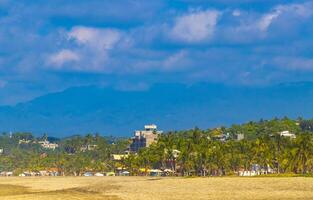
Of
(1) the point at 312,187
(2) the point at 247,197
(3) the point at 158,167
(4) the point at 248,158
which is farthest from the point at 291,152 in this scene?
(2) the point at 247,197

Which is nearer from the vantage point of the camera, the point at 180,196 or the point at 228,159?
the point at 180,196

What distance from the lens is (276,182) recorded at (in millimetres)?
76750

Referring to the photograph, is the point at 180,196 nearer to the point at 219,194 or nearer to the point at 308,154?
the point at 219,194

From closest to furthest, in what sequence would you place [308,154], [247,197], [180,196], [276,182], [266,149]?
1. [247,197]
2. [180,196]
3. [276,182]
4. [308,154]
5. [266,149]

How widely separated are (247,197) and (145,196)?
10916 millimetres

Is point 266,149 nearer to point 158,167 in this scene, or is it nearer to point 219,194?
point 158,167

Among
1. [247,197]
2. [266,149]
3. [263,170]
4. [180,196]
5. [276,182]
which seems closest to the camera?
[247,197]

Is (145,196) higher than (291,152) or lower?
lower

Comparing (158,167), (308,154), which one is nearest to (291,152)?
(308,154)

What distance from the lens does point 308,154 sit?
136 metres

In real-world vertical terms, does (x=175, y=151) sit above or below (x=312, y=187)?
above

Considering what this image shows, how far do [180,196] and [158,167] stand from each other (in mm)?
120158

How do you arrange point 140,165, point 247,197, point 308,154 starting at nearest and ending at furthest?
point 247,197 → point 308,154 → point 140,165

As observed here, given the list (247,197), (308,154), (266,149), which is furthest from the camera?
(266,149)
